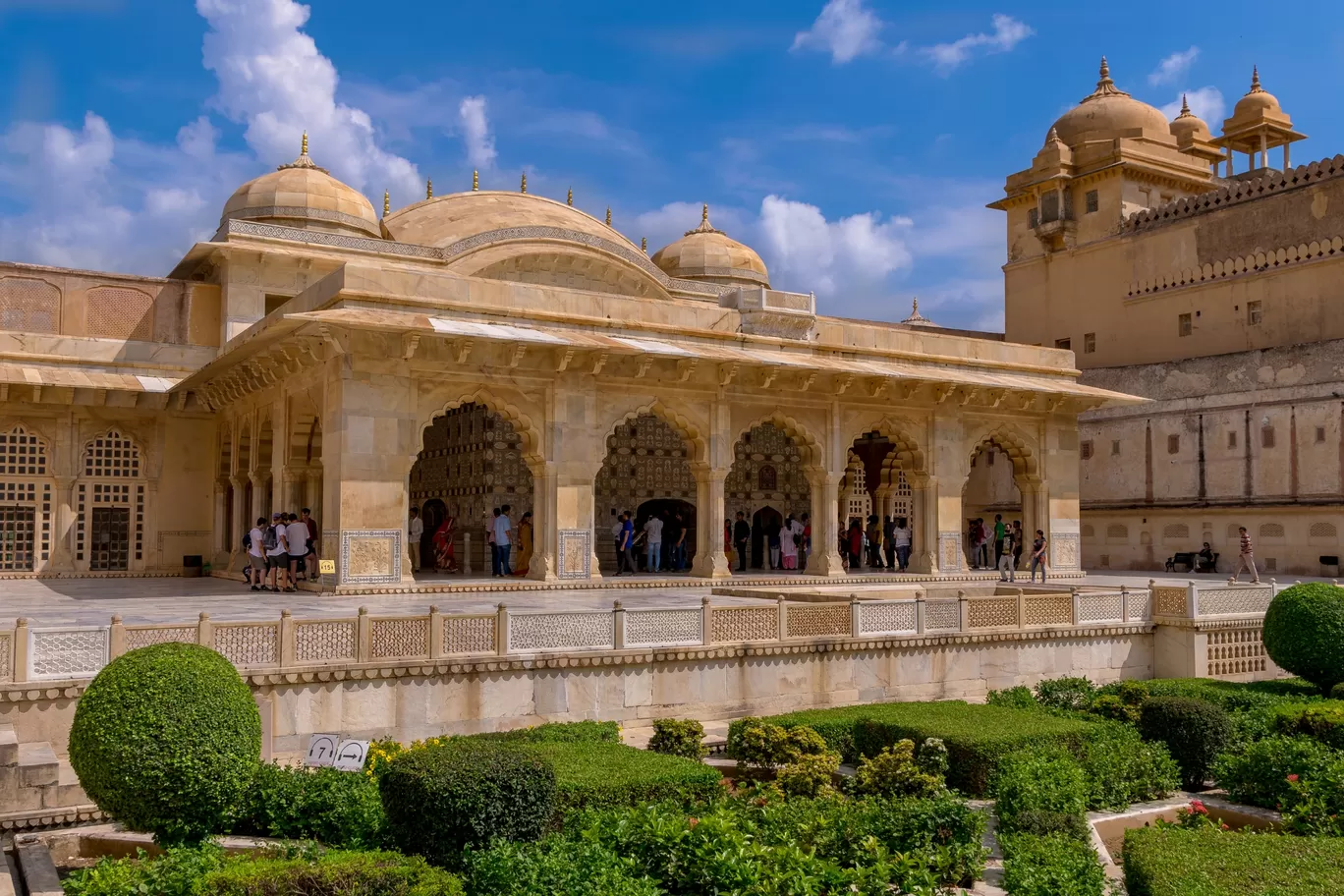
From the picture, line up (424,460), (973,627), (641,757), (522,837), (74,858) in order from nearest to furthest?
(522,837) → (74,858) → (641,757) → (973,627) → (424,460)

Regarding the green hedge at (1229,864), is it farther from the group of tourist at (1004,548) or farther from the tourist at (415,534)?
the tourist at (415,534)

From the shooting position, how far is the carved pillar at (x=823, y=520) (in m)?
18.8

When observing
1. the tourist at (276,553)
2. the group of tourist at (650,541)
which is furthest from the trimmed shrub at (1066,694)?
the tourist at (276,553)

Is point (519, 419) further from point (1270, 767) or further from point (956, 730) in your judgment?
point (1270, 767)

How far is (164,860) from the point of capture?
6223 mm

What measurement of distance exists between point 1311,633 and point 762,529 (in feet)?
37.9

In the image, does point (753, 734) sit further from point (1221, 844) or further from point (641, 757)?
point (1221, 844)

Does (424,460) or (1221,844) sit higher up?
(424,460)

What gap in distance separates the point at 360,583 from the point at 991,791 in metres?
8.53

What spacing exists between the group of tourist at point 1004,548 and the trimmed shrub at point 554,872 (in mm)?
13317

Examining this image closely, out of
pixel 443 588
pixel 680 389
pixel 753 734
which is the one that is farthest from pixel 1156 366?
pixel 753 734

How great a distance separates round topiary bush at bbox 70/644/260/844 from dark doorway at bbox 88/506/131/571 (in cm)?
1375

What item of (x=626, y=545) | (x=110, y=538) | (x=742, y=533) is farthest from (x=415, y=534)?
(x=742, y=533)

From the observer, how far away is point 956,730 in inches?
378
